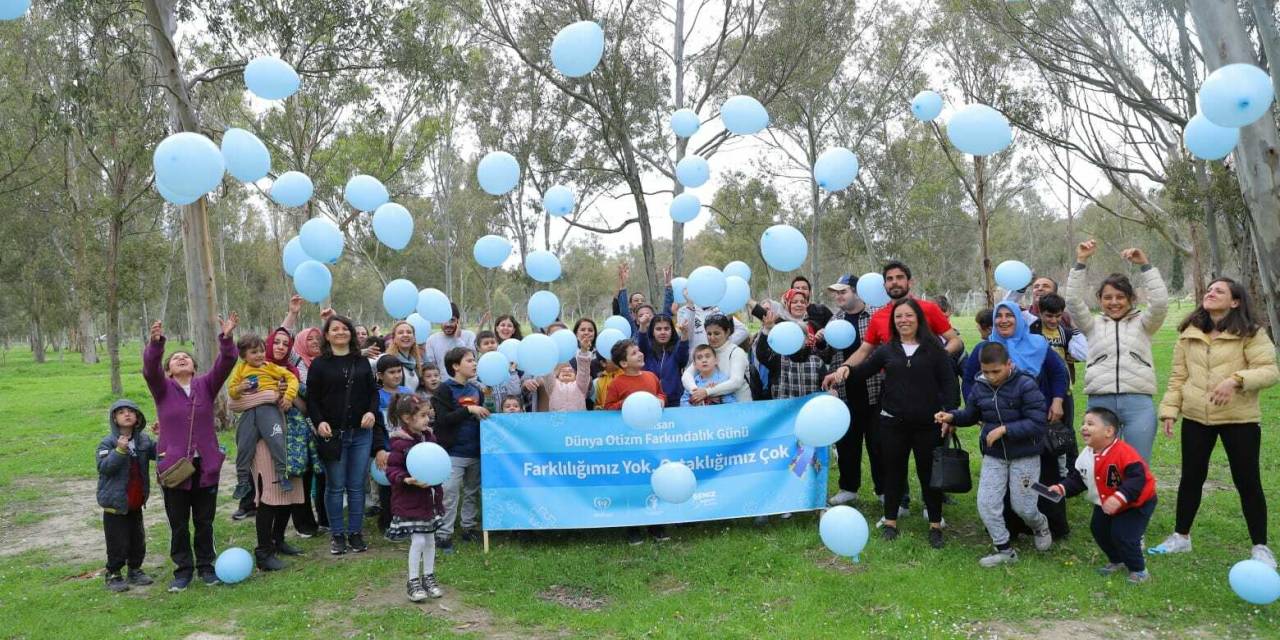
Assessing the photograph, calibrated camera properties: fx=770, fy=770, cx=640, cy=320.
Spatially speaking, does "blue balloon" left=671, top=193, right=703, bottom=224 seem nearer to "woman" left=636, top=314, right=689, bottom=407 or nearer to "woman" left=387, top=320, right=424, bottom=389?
"woman" left=636, top=314, right=689, bottom=407

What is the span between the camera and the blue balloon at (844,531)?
14.4ft

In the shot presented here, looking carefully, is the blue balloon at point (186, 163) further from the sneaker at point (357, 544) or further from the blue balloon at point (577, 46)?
the blue balloon at point (577, 46)

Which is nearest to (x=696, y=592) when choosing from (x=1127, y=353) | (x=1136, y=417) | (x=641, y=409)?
(x=641, y=409)

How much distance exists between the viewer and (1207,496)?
20.4 feet

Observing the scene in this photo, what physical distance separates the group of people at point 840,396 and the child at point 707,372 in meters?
0.01

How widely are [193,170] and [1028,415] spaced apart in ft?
17.0

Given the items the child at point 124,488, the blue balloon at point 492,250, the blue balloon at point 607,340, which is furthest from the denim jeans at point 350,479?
the blue balloon at point 492,250

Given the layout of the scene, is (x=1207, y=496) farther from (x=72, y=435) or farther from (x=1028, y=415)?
(x=72, y=435)

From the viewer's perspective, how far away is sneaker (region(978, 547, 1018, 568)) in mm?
4727

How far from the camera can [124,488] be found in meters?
4.76

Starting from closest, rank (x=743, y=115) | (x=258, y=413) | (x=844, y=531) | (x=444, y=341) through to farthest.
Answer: (x=844, y=531), (x=258, y=413), (x=444, y=341), (x=743, y=115)

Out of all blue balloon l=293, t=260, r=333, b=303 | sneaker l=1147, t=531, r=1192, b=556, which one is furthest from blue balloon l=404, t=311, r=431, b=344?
sneaker l=1147, t=531, r=1192, b=556

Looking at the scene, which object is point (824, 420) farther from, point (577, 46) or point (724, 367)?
point (577, 46)

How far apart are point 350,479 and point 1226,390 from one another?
5521mm
